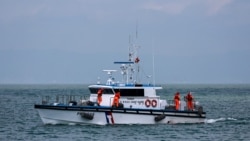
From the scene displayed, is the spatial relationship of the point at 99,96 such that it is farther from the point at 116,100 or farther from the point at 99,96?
the point at 116,100

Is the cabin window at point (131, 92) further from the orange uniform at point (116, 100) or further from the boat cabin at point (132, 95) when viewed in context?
the orange uniform at point (116, 100)

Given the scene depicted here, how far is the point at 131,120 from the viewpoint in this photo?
43031mm

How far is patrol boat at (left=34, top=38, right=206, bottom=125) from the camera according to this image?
42.8 m

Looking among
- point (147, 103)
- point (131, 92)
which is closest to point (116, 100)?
point (131, 92)

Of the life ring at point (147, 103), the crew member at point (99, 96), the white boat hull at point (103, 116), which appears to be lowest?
the white boat hull at point (103, 116)

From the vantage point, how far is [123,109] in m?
42.7

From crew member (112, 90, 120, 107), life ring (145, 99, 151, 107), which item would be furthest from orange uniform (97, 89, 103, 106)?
life ring (145, 99, 151, 107)

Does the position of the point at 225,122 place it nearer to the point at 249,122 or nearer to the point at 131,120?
the point at 249,122

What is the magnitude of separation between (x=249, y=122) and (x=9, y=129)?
18.0 metres

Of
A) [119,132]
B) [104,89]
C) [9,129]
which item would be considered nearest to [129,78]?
[104,89]

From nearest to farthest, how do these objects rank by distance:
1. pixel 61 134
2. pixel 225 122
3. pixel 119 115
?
pixel 61 134 → pixel 119 115 → pixel 225 122

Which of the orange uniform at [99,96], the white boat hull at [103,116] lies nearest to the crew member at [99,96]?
the orange uniform at [99,96]

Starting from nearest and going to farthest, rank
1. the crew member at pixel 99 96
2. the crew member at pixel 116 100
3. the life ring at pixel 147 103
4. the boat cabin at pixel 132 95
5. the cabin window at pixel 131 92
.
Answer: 1. the crew member at pixel 116 100
2. the crew member at pixel 99 96
3. the boat cabin at pixel 132 95
4. the cabin window at pixel 131 92
5. the life ring at pixel 147 103

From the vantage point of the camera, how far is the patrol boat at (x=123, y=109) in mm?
42812
